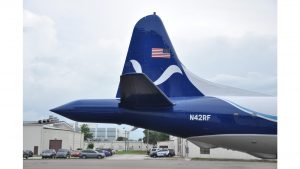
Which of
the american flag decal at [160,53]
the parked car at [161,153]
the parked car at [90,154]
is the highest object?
the american flag decal at [160,53]

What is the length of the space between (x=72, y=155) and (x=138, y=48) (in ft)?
88.5

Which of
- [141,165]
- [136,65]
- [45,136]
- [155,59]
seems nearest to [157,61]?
[155,59]

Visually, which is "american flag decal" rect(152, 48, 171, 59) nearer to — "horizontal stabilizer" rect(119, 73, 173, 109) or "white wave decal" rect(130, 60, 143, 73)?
"white wave decal" rect(130, 60, 143, 73)

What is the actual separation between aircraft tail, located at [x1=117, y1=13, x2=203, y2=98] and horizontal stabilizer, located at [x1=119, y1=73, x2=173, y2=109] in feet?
3.35

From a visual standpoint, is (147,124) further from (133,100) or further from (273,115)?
(273,115)

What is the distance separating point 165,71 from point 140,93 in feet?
5.38

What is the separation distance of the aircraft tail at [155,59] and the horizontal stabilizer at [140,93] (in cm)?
102

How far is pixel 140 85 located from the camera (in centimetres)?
657

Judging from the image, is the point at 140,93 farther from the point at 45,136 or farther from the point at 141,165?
the point at 45,136

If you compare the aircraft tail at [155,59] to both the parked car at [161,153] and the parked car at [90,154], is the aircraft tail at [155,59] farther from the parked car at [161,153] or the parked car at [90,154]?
the parked car at [161,153]

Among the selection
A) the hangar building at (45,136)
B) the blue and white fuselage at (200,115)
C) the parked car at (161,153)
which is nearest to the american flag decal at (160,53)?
the blue and white fuselage at (200,115)

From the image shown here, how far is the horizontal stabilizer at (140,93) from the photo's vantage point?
248 inches
